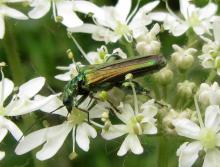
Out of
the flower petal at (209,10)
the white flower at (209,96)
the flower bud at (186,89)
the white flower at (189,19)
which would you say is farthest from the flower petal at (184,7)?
the white flower at (209,96)

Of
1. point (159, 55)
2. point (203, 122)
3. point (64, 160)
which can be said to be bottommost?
point (64, 160)

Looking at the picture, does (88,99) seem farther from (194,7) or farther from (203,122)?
(194,7)

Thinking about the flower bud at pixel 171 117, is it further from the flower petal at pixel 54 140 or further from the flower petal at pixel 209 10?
the flower petal at pixel 209 10

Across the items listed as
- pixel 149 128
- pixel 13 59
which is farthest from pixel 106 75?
pixel 13 59

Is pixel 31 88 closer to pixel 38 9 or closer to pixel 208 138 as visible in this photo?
pixel 38 9

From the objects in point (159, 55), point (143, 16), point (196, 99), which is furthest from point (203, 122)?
point (143, 16)
